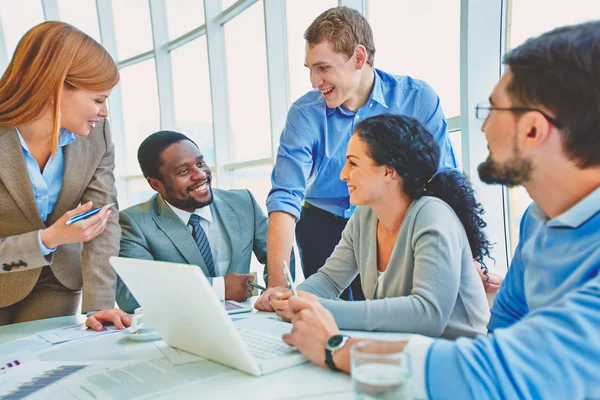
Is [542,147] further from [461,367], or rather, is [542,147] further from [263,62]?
[263,62]

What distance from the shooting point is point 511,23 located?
2344 mm

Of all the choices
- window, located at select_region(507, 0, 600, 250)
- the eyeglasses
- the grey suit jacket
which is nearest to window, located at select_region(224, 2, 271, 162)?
the grey suit jacket

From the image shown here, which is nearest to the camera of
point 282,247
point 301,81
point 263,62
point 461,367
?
point 461,367

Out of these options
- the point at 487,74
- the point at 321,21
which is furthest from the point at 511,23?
the point at 321,21

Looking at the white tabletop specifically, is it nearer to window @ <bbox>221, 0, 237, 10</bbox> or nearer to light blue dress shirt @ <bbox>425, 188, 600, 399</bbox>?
light blue dress shirt @ <bbox>425, 188, 600, 399</bbox>

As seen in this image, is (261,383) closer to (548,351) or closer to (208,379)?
(208,379)

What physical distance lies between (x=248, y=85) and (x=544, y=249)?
13.4 ft

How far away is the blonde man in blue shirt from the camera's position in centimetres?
192

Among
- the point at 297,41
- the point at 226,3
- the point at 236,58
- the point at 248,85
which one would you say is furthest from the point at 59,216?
the point at 226,3

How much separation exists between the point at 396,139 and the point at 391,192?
0.18m

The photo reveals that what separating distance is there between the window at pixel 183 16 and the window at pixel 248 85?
522mm

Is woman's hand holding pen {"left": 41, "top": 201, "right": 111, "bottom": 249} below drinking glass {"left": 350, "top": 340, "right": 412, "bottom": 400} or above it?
above

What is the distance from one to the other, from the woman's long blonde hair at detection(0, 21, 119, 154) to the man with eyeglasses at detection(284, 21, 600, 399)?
3.48 feet

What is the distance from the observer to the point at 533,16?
2203 mm
